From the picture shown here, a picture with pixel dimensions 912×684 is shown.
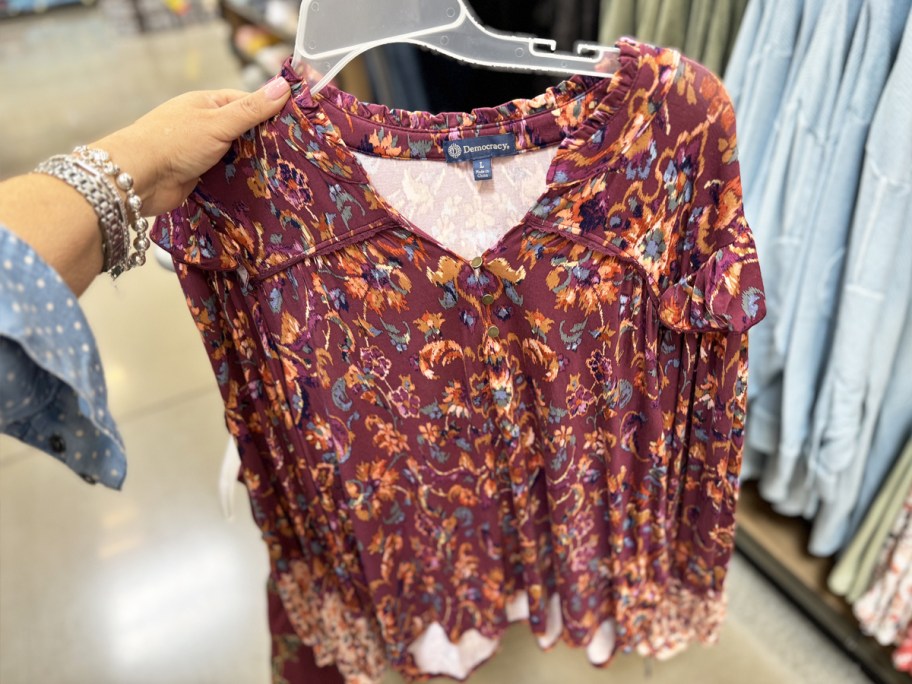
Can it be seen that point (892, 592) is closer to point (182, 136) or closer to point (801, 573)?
point (801, 573)

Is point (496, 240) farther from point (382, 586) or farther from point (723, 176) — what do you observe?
point (382, 586)

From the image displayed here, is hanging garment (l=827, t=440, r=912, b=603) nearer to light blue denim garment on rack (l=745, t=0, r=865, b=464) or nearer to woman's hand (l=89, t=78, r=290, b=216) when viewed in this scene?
light blue denim garment on rack (l=745, t=0, r=865, b=464)

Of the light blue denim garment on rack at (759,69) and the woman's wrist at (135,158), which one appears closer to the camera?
the woman's wrist at (135,158)

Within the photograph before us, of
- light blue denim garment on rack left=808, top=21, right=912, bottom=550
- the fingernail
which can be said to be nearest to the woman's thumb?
the fingernail

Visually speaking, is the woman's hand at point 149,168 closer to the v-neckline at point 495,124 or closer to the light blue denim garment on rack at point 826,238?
the v-neckline at point 495,124

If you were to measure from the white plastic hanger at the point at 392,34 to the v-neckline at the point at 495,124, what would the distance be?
0.09ft

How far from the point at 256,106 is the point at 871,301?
83 cm

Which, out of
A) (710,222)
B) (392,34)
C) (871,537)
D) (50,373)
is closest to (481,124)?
(392,34)

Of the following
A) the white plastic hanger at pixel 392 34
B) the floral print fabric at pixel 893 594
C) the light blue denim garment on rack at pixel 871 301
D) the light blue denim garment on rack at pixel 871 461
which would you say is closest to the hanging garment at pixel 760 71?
the light blue denim garment on rack at pixel 871 301

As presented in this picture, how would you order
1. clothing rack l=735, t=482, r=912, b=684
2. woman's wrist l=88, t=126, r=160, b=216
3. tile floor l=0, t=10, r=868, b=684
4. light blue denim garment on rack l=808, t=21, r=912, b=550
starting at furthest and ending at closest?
tile floor l=0, t=10, r=868, b=684
clothing rack l=735, t=482, r=912, b=684
light blue denim garment on rack l=808, t=21, r=912, b=550
woman's wrist l=88, t=126, r=160, b=216

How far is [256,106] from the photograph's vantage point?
0.65m

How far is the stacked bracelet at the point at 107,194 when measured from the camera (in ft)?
1.90

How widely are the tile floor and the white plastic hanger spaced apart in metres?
1.22

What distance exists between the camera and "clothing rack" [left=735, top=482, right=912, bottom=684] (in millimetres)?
1267
